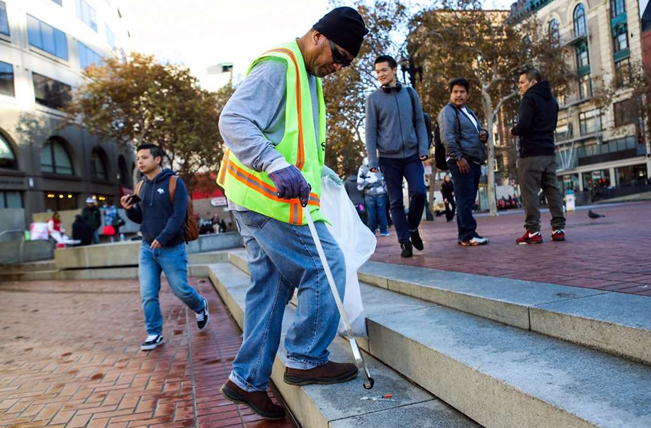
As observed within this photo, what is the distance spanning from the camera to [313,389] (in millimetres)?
2455

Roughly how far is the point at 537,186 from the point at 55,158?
103 ft

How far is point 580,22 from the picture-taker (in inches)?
1773

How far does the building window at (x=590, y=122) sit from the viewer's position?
147 feet

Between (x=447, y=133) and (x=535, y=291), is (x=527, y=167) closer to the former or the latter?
(x=447, y=133)

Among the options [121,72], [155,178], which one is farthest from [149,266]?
[121,72]

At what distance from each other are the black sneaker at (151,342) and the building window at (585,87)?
1903 inches

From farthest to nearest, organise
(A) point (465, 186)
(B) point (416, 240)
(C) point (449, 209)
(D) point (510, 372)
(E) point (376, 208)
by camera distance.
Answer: (C) point (449, 209) < (E) point (376, 208) < (B) point (416, 240) < (A) point (465, 186) < (D) point (510, 372)

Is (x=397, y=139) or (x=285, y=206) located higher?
(x=397, y=139)

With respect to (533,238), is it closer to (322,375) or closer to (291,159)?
(322,375)

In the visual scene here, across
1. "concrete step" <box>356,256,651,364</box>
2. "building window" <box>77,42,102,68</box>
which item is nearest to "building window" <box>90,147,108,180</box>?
"building window" <box>77,42,102,68</box>

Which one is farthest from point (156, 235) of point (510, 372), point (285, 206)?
point (510, 372)

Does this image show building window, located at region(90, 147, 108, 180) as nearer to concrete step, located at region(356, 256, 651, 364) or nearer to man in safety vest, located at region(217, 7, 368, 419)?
concrete step, located at region(356, 256, 651, 364)

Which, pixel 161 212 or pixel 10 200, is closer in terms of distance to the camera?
pixel 161 212

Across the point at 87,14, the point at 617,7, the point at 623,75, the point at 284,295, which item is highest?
the point at 87,14
